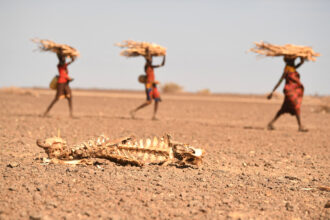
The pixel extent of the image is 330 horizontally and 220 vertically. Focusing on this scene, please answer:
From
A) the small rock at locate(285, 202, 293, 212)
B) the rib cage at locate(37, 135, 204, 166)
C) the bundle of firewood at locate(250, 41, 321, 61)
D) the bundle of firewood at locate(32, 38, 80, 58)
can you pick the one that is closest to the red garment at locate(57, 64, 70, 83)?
the bundle of firewood at locate(32, 38, 80, 58)

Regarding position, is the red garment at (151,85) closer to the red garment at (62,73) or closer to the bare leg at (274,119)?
the red garment at (62,73)

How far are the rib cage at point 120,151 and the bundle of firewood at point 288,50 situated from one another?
688cm

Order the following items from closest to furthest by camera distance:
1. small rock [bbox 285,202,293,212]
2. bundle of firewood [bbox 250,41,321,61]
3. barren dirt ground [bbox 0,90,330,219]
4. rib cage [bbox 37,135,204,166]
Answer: barren dirt ground [bbox 0,90,330,219] → small rock [bbox 285,202,293,212] → rib cage [bbox 37,135,204,166] → bundle of firewood [bbox 250,41,321,61]

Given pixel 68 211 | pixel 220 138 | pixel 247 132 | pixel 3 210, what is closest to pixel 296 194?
pixel 68 211

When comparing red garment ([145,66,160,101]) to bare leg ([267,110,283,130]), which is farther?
red garment ([145,66,160,101])

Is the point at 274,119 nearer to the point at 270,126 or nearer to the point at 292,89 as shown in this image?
the point at 270,126

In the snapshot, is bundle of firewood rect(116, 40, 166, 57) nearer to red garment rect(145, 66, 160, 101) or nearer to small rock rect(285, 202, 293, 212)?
red garment rect(145, 66, 160, 101)

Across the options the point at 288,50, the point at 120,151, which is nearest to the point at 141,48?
the point at 288,50

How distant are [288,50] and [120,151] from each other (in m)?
7.66

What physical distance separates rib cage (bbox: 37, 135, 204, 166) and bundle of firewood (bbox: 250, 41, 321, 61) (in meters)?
6.88

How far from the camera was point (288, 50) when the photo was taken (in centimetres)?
1223

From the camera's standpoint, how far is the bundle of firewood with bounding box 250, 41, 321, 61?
40.0 feet

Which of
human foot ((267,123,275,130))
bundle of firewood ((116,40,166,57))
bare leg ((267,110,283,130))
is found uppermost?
bundle of firewood ((116,40,166,57))

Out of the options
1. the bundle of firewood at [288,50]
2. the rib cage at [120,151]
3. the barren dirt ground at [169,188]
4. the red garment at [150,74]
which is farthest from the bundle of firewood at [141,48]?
the rib cage at [120,151]
